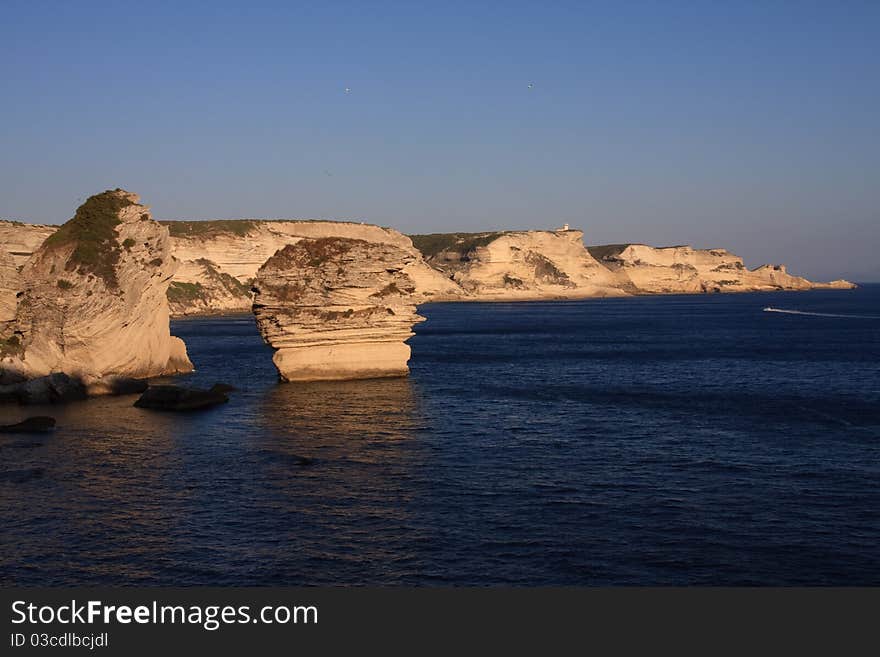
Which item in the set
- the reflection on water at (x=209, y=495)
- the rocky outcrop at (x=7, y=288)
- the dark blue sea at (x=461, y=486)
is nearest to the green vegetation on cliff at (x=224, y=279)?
the rocky outcrop at (x=7, y=288)

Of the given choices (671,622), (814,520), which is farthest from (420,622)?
(814,520)

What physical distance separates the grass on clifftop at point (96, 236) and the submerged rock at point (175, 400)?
33.8 ft

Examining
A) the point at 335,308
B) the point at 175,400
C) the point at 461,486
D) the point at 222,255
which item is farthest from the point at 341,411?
the point at 222,255

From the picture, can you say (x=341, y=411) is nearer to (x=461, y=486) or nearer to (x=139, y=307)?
(x=461, y=486)

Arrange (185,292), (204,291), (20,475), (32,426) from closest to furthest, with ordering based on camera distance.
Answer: (20,475), (32,426), (185,292), (204,291)

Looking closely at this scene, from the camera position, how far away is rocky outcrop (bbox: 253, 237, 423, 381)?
5009 cm

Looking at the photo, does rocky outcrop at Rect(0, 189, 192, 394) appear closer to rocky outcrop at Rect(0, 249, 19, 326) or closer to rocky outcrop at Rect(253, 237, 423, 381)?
rocky outcrop at Rect(0, 249, 19, 326)

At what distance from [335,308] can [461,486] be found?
24.7 m

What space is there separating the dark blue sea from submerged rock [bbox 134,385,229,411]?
47.4 inches

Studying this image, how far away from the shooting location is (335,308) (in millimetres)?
49938

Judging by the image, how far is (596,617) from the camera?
1520 cm

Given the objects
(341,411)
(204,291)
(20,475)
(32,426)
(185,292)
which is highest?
(204,291)

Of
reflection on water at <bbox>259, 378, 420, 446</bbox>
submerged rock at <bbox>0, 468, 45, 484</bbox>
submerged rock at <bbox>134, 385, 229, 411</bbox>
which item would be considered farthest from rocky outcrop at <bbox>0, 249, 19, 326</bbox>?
submerged rock at <bbox>0, 468, 45, 484</bbox>

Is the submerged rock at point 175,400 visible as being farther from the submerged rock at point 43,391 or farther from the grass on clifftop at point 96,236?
the grass on clifftop at point 96,236
